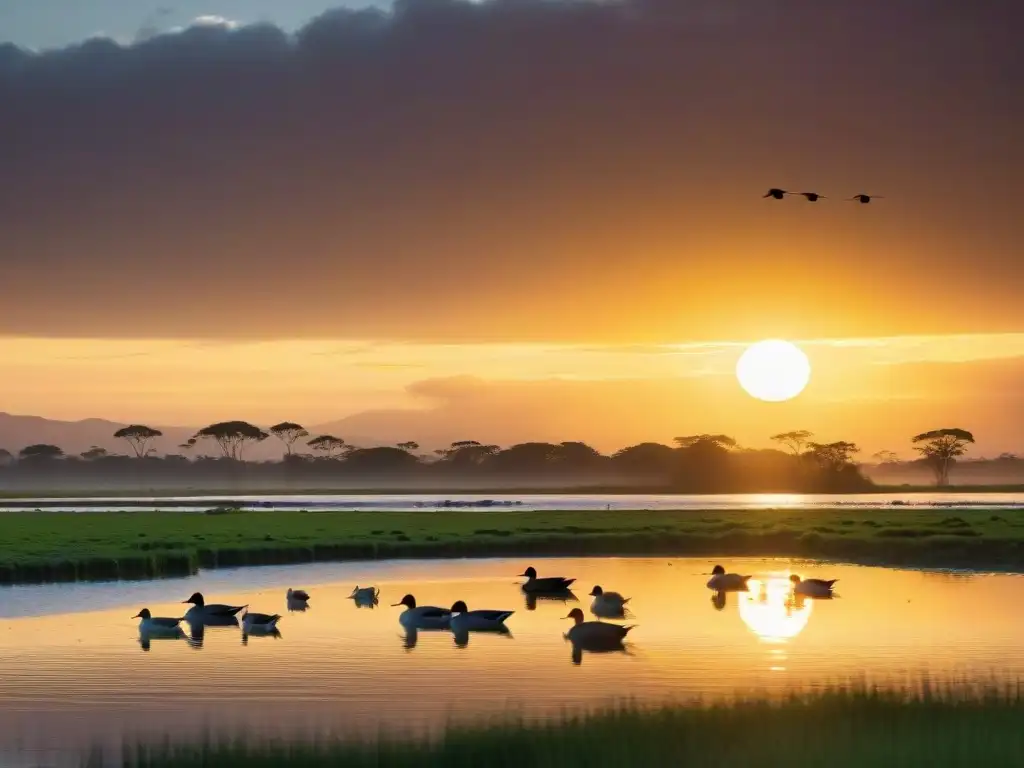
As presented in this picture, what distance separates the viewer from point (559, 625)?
38.9 m

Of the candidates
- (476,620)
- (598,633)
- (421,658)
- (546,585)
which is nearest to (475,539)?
(546,585)

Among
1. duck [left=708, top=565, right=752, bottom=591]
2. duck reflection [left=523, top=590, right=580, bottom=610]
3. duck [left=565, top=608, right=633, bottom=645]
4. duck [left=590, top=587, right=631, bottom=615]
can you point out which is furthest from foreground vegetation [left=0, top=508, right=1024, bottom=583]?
duck [left=565, top=608, right=633, bottom=645]

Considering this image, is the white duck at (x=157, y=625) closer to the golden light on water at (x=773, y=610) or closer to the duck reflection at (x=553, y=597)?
the duck reflection at (x=553, y=597)

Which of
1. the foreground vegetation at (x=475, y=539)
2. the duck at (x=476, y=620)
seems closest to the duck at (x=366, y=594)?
the duck at (x=476, y=620)

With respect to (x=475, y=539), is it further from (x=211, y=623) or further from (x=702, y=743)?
(x=702, y=743)

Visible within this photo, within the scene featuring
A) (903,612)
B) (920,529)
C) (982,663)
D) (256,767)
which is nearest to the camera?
(256,767)

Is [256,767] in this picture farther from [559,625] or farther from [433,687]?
[559,625]

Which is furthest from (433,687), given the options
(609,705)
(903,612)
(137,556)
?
(137,556)

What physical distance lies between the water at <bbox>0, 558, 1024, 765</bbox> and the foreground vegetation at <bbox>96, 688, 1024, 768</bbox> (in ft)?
4.24

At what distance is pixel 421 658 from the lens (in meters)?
32.0

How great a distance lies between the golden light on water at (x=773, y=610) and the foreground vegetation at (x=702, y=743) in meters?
10.9

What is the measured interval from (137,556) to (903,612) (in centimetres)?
3023

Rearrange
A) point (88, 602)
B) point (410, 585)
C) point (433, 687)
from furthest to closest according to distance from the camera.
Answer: point (410, 585) < point (88, 602) < point (433, 687)

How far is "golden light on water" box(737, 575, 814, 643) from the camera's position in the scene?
36.6 metres
